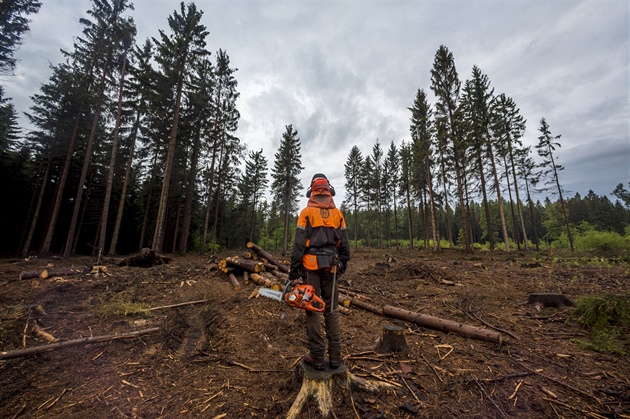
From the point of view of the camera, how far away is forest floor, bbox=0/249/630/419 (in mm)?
3121

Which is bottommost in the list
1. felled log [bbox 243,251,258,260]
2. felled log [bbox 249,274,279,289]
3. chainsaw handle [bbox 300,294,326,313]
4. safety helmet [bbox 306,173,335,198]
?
felled log [bbox 249,274,279,289]

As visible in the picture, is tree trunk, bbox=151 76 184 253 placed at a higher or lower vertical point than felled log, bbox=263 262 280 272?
higher

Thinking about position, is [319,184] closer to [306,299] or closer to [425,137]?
[306,299]

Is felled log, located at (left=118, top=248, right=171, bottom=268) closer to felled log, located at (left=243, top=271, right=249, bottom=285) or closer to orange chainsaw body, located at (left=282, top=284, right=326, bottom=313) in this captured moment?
felled log, located at (left=243, top=271, right=249, bottom=285)

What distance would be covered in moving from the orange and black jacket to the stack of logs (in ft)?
15.5

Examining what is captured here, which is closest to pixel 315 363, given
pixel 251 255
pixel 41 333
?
pixel 41 333

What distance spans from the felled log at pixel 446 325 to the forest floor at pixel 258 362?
0.13m

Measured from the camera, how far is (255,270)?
897 cm

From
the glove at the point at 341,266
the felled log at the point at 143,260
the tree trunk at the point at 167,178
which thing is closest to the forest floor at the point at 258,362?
the glove at the point at 341,266

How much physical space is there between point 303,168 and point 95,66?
21582mm

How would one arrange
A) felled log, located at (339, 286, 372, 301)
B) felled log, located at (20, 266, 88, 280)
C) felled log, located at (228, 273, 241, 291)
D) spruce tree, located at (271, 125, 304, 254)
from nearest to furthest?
felled log, located at (339, 286, 372, 301)
felled log, located at (20, 266, 88, 280)
felled log, located at (228, 273, 241, 291)
spruce tree, located at (271, 125, 304, 254)

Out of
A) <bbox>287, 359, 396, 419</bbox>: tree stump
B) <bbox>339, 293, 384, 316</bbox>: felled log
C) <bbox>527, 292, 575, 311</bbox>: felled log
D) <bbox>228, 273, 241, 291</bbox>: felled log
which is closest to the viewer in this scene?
<bbox>287, 359, 396, 419</bbox>: tree stump

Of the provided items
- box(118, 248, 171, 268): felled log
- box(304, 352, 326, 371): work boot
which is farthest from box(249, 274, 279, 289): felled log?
box(118, 248, 171, 268): felled log

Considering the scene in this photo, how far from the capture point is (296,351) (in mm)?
4652
